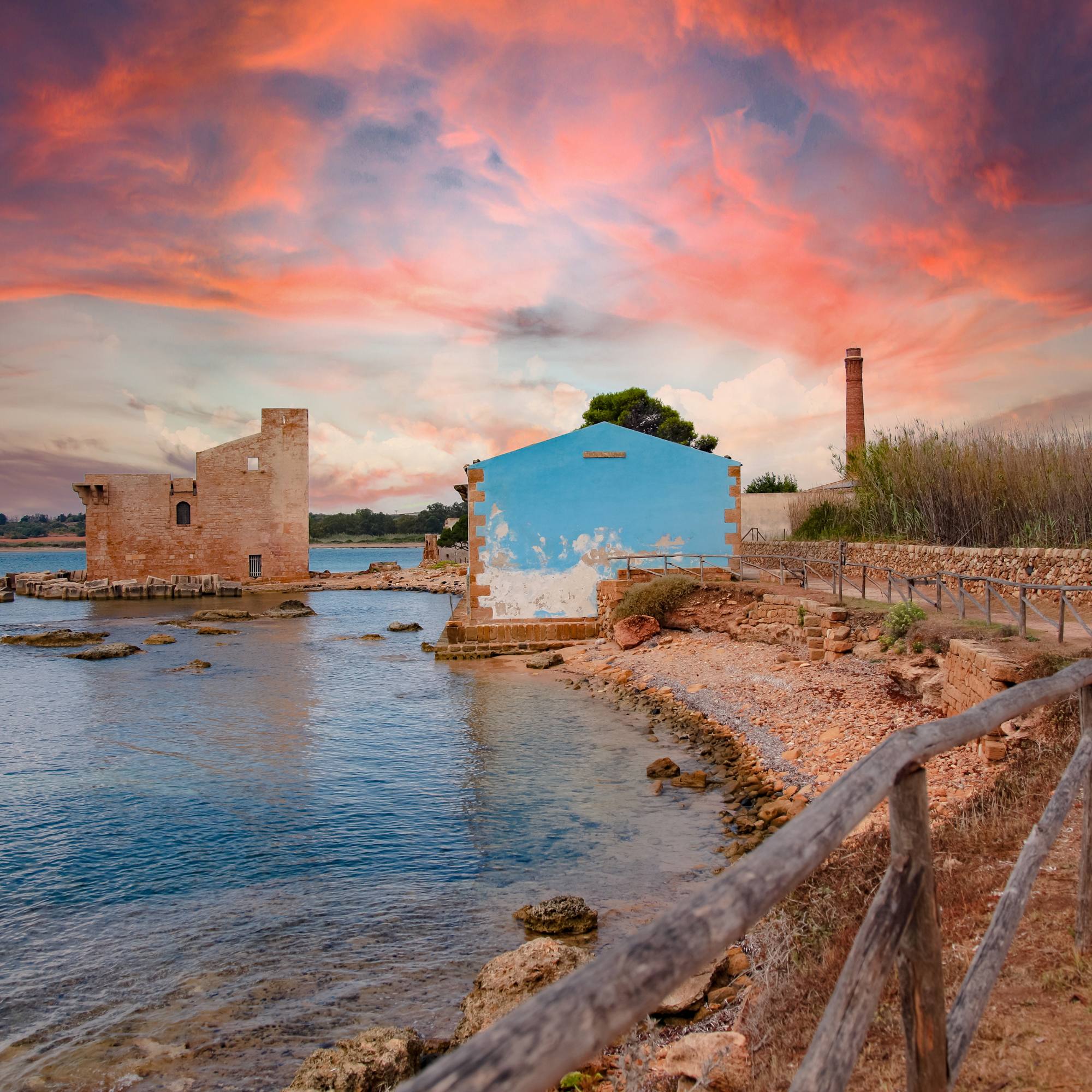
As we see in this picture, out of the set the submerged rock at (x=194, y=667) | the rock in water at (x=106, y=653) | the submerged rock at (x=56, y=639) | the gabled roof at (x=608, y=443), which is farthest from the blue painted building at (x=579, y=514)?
the submerged rock at (x=56, y=639)

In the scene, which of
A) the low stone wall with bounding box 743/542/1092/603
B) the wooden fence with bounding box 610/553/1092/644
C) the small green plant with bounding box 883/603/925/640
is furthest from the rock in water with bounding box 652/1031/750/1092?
the small green plant with bounding box 883/603/925/640

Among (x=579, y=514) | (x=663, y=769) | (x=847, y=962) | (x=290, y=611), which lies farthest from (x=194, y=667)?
(x=847, y=962)

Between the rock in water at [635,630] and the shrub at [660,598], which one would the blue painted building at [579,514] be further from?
the rock in water at [635,630]

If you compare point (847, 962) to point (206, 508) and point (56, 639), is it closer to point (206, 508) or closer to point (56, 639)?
point (56, 639)

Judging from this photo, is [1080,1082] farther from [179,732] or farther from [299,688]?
[299,688]

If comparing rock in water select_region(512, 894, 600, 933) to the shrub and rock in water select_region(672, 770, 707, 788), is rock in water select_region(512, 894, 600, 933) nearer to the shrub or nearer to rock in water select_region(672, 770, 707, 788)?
rock in water select_region(672, 770, 707, 788)

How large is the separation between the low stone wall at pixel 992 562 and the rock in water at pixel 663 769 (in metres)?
4.61

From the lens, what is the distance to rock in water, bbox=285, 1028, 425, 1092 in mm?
4141

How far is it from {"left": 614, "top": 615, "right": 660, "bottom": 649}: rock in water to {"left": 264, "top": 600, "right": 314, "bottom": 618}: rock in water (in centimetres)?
1865

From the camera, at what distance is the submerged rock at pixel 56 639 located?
2428 centimetres

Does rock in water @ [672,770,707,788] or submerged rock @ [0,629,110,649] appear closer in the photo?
rock in water @ [672,770,707,788]

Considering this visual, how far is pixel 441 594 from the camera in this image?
148 feet

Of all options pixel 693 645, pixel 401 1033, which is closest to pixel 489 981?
pixel 401 1033

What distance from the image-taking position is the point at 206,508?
4466cm
